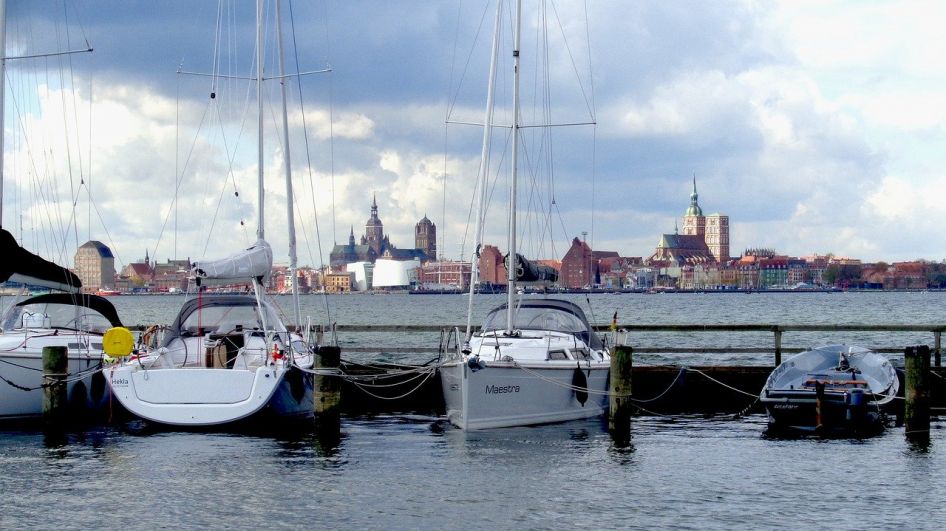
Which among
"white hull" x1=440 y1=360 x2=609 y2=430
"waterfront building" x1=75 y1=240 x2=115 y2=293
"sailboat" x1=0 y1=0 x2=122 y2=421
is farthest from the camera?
"waterfront building" x1=75 y1=240 x2=115 y2=293

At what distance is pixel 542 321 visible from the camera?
2530 cm

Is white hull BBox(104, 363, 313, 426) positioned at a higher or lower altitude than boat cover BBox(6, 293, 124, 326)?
lower

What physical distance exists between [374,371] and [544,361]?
4785 millimetres

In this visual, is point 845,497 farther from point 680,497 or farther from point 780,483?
point 680,497

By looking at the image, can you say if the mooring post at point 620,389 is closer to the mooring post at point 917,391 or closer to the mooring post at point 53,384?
the mooring post at point 917,391

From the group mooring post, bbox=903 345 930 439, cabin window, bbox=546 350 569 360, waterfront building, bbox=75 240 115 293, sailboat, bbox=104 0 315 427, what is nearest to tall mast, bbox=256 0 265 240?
sailboat, bbox=104 0 315 427

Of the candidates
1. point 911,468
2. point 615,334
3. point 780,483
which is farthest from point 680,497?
point 615,334

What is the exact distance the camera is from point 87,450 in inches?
792

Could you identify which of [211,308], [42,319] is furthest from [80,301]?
[211,308]

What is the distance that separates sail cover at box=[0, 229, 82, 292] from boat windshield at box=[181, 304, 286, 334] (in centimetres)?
339

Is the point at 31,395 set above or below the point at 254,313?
below

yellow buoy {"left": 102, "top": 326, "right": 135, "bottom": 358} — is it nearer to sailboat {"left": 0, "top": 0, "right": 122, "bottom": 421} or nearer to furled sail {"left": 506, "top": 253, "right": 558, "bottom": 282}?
sailboat {"left": 0, "top": 0, "right": 122, "bottom": 421}

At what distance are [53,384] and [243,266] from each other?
4.26m

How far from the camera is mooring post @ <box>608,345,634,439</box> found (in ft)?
68.7
